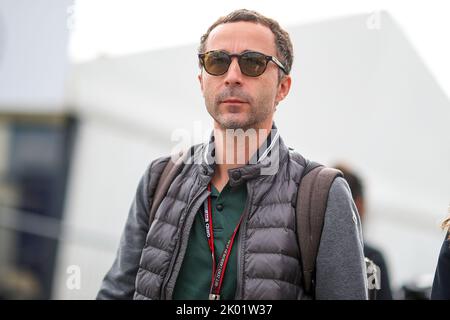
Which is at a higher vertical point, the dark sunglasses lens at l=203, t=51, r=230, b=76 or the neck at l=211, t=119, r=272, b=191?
the dark sunglasses lens at l=203, t=51, r=230, b=76

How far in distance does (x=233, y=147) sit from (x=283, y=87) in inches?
11.2

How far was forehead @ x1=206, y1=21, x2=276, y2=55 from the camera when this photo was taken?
2.08m

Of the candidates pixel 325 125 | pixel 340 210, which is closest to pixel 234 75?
pixel 340 210

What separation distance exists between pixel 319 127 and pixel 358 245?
4.21 metres

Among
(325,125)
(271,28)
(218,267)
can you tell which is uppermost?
(325,125)

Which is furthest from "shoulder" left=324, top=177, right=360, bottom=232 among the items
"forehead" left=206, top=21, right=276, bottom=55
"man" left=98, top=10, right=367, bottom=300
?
"forehead" left=206, top=21, right=276, bottom=55

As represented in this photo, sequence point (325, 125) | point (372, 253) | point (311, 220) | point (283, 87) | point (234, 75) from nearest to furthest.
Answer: point (311, 220) < point (234, 75) < point (283, 87) < point (372, 253) < point (325, 125)

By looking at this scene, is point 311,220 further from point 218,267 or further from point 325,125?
point 325,125

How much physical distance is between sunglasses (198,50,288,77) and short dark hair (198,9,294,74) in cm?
5

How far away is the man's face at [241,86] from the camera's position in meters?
2.05

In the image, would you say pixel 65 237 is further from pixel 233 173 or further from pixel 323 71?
pixel 233 173

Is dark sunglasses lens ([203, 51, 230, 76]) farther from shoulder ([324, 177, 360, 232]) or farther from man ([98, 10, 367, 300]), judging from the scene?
shoulder ([324, 177, 360, 232])

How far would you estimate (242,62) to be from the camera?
6.78ft

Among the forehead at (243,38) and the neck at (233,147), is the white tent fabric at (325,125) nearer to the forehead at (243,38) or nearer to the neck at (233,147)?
the neck at (233,147)
